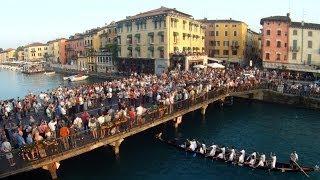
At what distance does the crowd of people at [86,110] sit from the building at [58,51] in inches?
3993

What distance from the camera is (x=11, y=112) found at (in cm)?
3838

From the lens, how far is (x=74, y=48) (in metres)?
134

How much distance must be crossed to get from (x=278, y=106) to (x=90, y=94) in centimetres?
2928

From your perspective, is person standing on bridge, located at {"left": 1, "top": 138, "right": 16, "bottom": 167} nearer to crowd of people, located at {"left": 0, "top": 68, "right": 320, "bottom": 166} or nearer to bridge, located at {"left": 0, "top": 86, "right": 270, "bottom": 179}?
crowd of people, located at {"left": 0, "top": 68, "right": 320, "bottom": 166}

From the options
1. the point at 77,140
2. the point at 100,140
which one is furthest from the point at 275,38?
the point at 77,140

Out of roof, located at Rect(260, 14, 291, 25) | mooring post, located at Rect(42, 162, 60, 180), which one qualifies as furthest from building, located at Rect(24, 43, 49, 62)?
mooring post, located at Rect(42, 162, 60, 180)

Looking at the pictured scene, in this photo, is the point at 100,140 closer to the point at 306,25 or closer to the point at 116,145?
the point at 116,145

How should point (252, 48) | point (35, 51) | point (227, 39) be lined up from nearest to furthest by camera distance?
1. point (227, 39)
2. point (252, 48)
3. point (35, 51)

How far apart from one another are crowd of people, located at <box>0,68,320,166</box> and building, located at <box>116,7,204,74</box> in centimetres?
2144

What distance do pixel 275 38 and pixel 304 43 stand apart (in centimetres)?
625

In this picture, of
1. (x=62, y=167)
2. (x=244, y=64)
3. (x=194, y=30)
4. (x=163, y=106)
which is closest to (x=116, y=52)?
(x=194, y=30)

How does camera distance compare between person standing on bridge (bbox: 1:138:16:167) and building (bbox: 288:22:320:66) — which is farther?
building (bbox: 288:22:320:66)

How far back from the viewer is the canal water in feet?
96.1

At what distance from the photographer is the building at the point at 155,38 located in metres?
75.7
